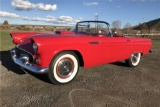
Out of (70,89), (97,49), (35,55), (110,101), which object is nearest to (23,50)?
(35,55)

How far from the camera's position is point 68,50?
416 cm

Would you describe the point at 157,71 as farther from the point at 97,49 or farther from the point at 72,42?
the point at 72,42

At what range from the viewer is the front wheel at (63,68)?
13.1 ft

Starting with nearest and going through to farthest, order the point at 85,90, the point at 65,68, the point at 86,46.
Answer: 1. the point at 85,90
2. the point at 65,68
3. the point at 86,46

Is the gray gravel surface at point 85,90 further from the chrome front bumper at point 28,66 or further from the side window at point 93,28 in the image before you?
the side window at point 93,28

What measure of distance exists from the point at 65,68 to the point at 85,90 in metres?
0.67

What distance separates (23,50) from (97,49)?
5.44 ft

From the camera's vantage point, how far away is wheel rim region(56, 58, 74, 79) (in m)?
4.12

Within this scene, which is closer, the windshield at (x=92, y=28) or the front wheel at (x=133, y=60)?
the windshield at (x=92, y=28)

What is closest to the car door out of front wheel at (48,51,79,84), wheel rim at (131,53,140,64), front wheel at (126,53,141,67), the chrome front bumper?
front wheel at (126,53,141,67)

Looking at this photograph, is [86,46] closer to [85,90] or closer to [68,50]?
[68,50]

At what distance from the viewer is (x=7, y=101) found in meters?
3.26

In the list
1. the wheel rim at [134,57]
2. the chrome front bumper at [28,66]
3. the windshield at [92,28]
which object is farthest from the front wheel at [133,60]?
the chrome front bumper at [28,66]

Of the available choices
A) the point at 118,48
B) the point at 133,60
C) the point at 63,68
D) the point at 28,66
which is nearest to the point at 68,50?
the point at 63,68
